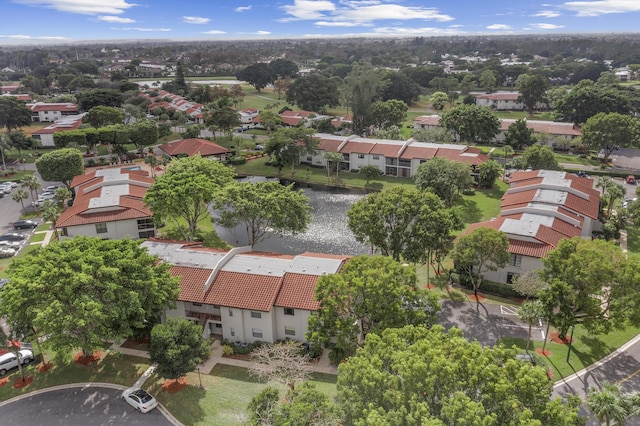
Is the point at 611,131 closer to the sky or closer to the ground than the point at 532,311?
closer to the sky

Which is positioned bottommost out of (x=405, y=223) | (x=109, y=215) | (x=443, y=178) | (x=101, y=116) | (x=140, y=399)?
(x=140, y=399)

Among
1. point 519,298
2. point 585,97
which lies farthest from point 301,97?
point 519,298

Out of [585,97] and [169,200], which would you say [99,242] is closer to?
[169,200]

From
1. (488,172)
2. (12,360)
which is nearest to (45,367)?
(12,360)

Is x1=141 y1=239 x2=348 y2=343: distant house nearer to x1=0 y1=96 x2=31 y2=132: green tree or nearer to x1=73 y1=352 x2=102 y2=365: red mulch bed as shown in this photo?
x1=73 y1=352 x2=102 y2=365: red mulch bed

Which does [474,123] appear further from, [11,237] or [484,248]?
[11,237]

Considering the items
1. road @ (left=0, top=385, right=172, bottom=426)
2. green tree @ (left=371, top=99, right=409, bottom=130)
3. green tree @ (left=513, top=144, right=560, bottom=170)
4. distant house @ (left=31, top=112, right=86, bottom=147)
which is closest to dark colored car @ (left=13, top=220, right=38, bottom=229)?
road @ (left=0, top=385, right=172, bottom=426)

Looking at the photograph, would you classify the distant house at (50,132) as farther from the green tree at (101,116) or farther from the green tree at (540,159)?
the green tree at (540,159)

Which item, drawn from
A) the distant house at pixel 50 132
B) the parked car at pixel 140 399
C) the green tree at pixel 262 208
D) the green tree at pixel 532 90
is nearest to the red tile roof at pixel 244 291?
the parked car at pixel 140 399
